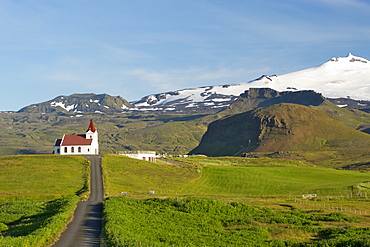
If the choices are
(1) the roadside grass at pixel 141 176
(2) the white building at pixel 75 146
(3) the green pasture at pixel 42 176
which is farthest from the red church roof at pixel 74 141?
(3) the green pasture at pixel 42 176

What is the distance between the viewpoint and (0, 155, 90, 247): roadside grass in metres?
33.2

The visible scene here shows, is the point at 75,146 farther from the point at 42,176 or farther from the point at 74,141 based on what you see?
the point at 42,176

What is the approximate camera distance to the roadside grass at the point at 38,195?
33219 millimetres

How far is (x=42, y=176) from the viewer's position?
8856cm

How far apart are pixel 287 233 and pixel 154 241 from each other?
14214mm

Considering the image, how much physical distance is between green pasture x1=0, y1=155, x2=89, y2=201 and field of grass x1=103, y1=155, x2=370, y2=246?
5.48 m

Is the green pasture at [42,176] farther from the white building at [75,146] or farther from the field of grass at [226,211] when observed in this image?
the white building at [75,146]

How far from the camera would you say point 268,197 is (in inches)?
3196

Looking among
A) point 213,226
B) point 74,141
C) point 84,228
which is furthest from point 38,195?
→ point 74,141

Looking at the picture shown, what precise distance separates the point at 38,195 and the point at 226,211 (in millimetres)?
33084

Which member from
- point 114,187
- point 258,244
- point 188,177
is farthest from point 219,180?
point 258,244

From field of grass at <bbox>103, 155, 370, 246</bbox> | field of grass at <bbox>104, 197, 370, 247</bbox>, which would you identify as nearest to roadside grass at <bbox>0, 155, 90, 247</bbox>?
field of grass at <bbox>103, 155, 370, 246</bbox>

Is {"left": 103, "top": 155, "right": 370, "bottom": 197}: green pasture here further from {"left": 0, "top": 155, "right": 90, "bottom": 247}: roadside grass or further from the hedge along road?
the hedge along road

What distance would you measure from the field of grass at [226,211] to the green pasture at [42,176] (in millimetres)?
5481
